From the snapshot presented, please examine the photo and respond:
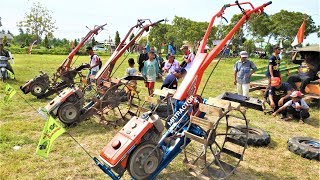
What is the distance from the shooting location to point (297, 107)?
25.6 feet

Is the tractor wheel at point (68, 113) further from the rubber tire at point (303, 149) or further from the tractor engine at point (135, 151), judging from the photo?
the rubber tire at point (303, 149)

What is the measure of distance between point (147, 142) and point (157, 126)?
0.30 m

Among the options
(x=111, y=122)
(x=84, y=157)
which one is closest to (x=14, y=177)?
(x=84, y=157)

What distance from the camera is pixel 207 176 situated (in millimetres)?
4305

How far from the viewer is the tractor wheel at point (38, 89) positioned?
32.6 feet

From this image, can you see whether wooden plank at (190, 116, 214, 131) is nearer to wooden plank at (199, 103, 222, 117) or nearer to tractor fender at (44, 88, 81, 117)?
wooden plank at (199, 103, 222, 117)

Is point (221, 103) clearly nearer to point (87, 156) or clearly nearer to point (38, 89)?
point (87, 156)

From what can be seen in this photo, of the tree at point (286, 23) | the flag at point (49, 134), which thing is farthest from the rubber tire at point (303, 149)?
the tree at point (286, 23)

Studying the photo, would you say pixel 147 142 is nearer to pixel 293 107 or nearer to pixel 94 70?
pixel 293 107

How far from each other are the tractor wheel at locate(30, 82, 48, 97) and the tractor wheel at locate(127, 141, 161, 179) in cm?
713

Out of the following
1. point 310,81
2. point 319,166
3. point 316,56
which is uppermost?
point 316,56

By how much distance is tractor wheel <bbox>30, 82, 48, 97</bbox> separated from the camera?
994 centimetres

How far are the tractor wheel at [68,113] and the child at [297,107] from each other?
17.6 feet

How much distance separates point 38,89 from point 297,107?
7.97m
